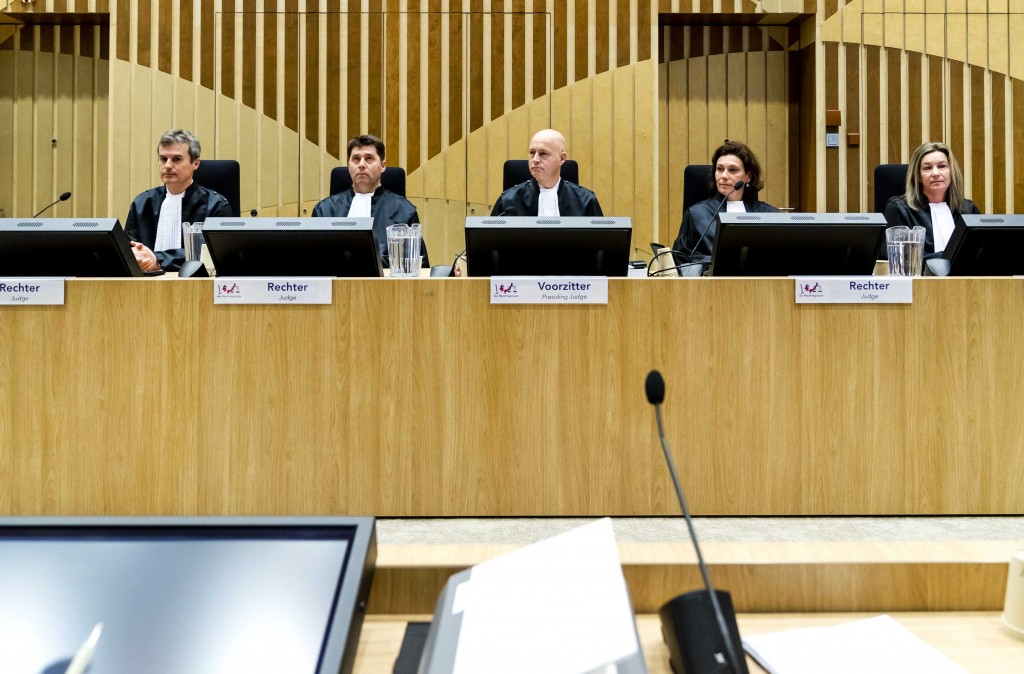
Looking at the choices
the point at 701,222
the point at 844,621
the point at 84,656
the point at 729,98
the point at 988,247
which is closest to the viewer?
the point at 84,656

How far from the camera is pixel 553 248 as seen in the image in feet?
6.38

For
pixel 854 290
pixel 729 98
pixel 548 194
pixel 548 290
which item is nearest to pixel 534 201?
pixel 548 194

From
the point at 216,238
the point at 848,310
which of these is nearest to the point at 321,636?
the point at 216,238

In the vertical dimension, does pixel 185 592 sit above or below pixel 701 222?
below

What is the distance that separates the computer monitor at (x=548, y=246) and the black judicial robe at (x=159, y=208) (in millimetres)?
2110

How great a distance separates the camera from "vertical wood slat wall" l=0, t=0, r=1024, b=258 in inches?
211

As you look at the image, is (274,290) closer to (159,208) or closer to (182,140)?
(182,140)

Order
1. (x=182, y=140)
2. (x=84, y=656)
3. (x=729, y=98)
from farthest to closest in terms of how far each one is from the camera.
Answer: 1. (x=729, y=98)
2. (x=182, y=140)
3. (x=84, y=656)

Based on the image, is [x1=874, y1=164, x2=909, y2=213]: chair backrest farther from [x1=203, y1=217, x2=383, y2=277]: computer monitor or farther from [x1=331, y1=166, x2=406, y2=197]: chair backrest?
[x1=203, y1=217, x2=383, y2=277]: computer monitor

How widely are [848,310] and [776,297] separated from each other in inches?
6.7

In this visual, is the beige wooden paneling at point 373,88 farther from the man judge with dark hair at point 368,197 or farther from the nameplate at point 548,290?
the nameplate at point 548,290

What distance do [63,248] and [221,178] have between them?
7.41ft

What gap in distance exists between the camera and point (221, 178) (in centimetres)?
406

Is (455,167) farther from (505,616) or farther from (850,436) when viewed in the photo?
(505,616)
